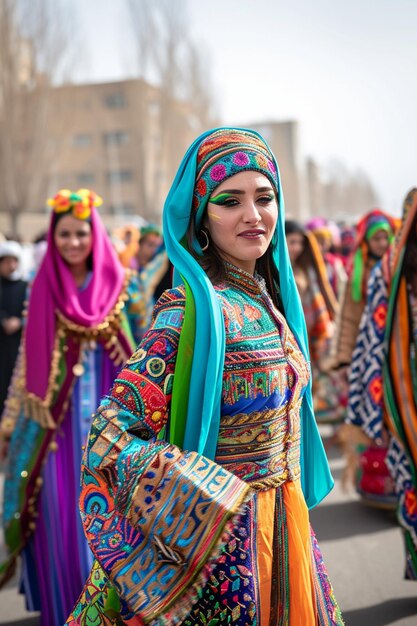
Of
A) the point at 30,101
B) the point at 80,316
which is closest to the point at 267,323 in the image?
the point at 80,316

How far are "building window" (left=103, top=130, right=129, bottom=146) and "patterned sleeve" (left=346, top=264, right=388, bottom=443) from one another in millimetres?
57759

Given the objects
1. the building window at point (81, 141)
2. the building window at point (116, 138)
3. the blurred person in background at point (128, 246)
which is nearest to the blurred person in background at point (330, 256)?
the blurred person in background at point (128, 246)

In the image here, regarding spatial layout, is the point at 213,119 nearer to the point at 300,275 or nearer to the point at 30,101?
the point at 30,101

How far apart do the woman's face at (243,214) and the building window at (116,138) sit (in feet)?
195

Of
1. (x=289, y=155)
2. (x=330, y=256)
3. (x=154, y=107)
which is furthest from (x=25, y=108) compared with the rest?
(x=289, y=155)

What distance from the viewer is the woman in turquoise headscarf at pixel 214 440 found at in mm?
1757

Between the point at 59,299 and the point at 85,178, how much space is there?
59283 mm

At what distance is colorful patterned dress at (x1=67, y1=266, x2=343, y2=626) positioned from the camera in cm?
174

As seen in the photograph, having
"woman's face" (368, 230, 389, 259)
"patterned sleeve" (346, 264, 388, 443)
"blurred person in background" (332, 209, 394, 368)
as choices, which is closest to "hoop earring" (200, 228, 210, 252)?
"patterned sleeve" (346, 264, 388, 443)

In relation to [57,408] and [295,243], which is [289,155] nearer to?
[295,243]

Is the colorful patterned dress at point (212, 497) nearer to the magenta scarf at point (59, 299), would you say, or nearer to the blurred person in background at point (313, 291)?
the magenta scarf at point (59, 299)

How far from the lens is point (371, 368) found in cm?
406

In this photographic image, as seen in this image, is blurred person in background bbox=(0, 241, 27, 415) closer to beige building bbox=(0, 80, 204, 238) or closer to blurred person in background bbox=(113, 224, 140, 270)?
blurred person in background bbox=(113, 224, 140, 270)

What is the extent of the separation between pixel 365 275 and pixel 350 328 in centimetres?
67
